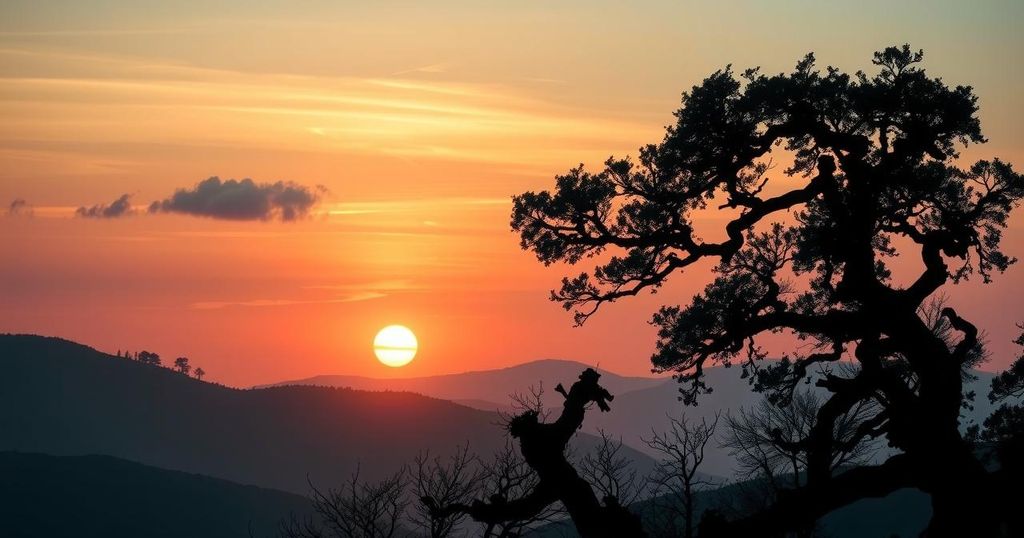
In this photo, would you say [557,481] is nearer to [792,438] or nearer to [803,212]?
[803,212]

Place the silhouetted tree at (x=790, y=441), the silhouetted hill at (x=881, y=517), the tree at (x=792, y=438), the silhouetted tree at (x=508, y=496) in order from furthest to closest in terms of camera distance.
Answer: the silhouetted hill at (x=881, y=517), the tree at (x=792, y=438), the silhouetted tree at (x=790, y=441), the silhouetted tree at (x=508, y=496)

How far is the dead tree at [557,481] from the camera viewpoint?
12.2 m

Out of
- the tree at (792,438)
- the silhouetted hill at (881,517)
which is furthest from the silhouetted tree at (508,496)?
the silhouetted hill at (881,517)

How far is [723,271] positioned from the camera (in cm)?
2573

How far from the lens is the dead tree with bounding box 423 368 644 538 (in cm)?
1219

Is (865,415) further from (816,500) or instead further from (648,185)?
(816,500)

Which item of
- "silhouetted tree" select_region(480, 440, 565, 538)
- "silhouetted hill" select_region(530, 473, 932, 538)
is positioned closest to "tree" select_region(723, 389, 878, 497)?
"silhouetted tree" select_region(480, 440, 565, 538)

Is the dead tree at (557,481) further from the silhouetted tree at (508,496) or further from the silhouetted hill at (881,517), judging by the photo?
the silhouetted hill at (881,517)

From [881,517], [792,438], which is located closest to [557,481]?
[792,438]

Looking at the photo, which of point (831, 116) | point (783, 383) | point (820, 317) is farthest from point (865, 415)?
point (820, 317)

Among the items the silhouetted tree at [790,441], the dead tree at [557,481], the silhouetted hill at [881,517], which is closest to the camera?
the dead tree at [557,481]

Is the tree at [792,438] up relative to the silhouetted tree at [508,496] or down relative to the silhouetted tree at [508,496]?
up

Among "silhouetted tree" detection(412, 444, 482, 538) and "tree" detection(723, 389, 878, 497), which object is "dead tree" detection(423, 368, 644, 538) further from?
"tree" detection(723, 389, 878, 497)

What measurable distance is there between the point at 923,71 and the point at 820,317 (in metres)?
7.95
